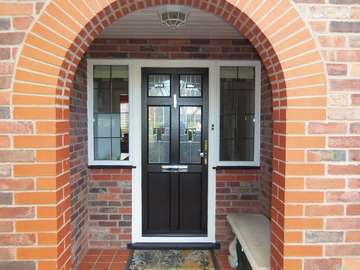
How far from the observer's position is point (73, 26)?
1759 millimetres

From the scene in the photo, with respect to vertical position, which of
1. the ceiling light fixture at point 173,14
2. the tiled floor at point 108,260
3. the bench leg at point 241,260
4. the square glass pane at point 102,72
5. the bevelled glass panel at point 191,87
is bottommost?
the tiled floor at point 108,260

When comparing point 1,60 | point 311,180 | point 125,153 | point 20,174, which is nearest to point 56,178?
point 20,174

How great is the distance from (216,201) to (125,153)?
1280mm

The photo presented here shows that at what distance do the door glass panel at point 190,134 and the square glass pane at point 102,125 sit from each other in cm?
91

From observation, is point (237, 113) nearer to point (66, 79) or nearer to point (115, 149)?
point (115, 149)

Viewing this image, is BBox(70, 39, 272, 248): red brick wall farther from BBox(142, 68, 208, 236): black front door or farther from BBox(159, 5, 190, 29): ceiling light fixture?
BBox(159, 5, 190, 29): ceiling light fixture

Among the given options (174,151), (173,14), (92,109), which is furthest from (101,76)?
(173,14)

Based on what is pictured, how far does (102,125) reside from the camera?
12.6ft

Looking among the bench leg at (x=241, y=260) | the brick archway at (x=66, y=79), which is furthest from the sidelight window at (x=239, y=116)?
the brick archway at (x=66, y=79)

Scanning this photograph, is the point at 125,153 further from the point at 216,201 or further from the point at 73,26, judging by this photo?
the point at 73,26

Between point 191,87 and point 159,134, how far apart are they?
2.32 feet

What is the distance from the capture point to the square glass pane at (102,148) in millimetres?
3850

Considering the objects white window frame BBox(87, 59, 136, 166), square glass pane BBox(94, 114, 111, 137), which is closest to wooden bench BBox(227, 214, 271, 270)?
white window frame BBox(87, 59, 136, 166)

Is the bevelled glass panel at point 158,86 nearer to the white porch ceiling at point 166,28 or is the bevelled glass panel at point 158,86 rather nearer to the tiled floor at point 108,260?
the white porch ceiling at point 166,28
